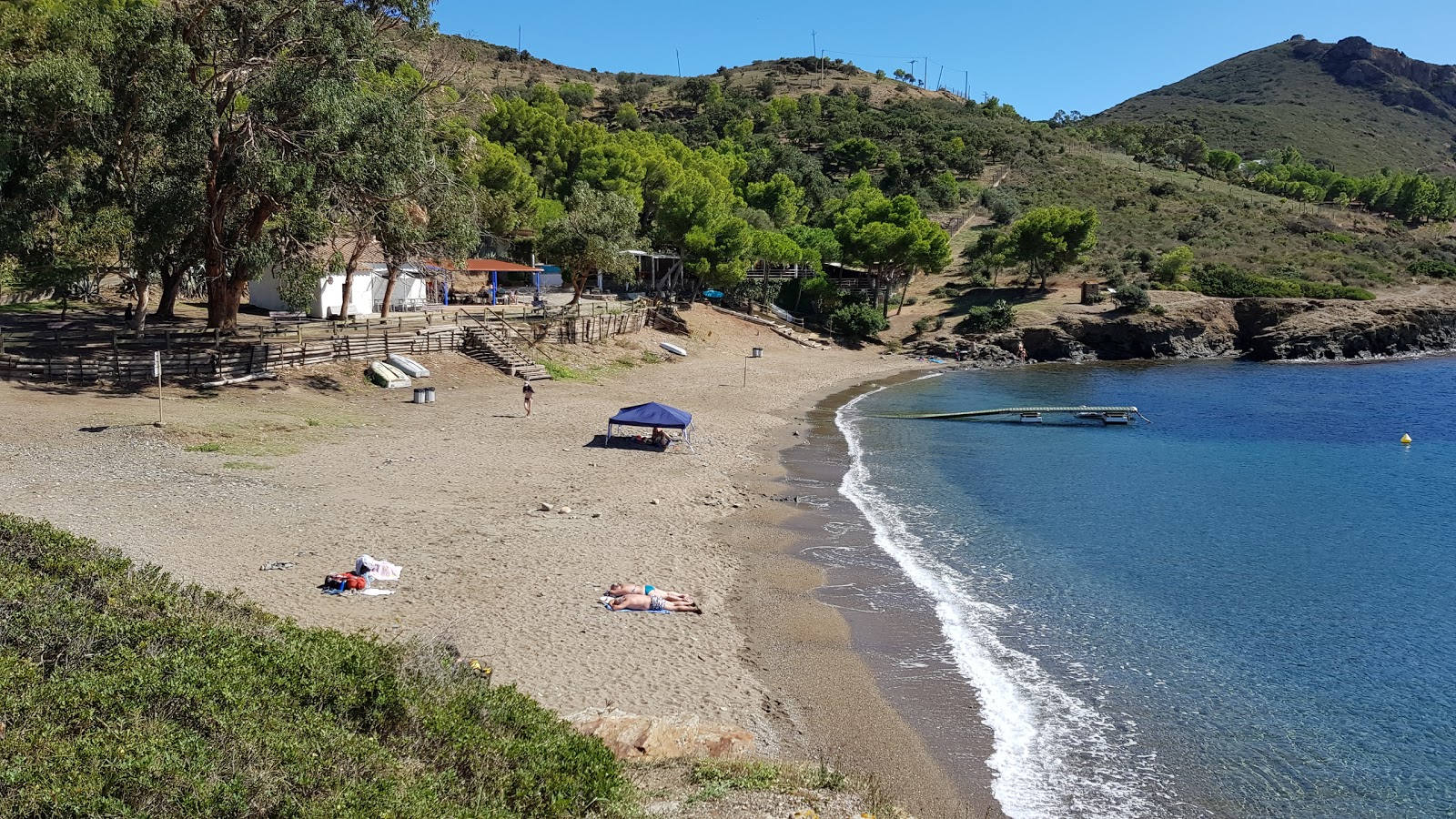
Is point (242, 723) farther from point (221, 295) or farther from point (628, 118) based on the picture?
point (628, 118)

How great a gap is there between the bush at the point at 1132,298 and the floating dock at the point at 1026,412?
29.9 metres

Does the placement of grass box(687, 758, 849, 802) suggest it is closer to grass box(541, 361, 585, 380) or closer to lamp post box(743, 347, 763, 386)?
grass box(541, 361, 585, 380)

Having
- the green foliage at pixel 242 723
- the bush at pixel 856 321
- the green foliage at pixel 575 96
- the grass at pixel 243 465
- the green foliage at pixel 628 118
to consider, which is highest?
the green foliage at pixel 575 96

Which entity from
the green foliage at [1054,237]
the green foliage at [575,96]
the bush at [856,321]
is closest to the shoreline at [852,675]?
the bush at [856,321]

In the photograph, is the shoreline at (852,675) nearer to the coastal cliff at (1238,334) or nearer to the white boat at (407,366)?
the white boat at (407,366)

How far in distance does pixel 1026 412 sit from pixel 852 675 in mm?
31306

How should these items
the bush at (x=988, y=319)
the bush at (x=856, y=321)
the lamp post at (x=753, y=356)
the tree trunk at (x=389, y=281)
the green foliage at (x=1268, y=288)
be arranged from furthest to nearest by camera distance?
the green foliage at (x=1268, y=288) < the bush at (x=988, y=319) < the bush at (x=856, y=321) < the lamp post at (x=753, y=356) < the tree trunk at (x=389, y=281)

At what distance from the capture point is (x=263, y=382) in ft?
108

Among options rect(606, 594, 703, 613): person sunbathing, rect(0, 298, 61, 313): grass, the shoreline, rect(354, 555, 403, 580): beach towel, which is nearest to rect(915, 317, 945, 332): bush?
the shoreline

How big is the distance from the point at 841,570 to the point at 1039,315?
2231 inches

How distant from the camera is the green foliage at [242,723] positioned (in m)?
7.46

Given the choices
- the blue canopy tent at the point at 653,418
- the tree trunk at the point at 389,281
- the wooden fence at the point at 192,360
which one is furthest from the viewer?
the tree trunk at the point at 389,281

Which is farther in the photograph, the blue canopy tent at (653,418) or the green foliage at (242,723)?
the blue canopy tent at (653,418)

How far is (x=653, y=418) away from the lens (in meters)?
29.7
